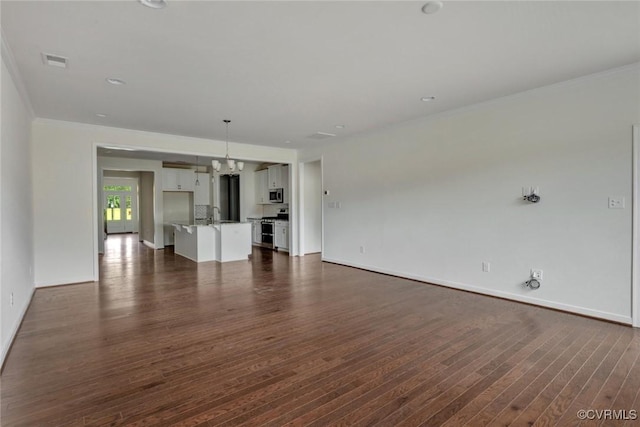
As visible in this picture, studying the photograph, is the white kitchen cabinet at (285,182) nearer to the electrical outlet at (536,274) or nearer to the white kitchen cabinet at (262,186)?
the white kitchen cabinet at (262,186)

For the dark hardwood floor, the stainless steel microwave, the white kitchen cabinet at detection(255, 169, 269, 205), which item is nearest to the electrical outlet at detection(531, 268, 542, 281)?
the dark hardwood floor

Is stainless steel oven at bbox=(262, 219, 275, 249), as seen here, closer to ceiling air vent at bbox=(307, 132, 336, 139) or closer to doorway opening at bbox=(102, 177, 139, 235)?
ceiling air vent at bbox=(307, 132, 336, 139)

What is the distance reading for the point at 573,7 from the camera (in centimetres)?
226

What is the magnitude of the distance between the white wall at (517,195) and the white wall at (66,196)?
4.75 meters

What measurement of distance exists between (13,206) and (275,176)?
6.22 metres

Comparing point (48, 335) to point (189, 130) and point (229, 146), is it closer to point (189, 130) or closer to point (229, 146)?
point (189, 130)

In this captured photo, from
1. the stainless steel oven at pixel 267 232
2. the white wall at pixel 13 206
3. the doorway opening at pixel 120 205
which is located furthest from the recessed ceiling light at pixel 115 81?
the doorway opening at pixel 120 205

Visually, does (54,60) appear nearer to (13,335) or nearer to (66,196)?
(13,335)

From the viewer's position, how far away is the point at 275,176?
29.9 ft

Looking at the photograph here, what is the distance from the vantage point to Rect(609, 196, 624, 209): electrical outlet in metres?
3.27

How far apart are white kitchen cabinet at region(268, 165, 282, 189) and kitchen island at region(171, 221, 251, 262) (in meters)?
2.00

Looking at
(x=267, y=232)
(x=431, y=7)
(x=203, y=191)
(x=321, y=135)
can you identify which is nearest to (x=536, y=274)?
(x=431, y=7)

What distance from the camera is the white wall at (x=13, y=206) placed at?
2758mm

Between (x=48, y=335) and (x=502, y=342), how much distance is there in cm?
427
